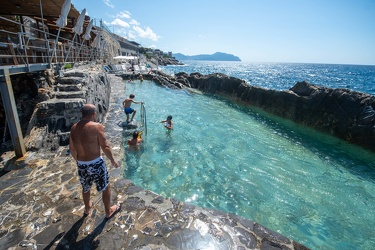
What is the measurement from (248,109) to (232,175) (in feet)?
50.3

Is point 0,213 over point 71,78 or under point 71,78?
under

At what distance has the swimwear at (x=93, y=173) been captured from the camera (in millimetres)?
3500

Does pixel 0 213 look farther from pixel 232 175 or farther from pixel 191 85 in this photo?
pixel 191 85

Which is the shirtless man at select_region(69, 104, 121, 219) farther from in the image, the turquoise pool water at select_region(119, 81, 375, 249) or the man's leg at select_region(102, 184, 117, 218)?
the turquoise pool water at select_region(119, 81, 375, 249)

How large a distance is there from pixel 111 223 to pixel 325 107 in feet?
60.4

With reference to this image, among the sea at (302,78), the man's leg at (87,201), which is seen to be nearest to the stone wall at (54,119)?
the man's leg at (87,201)

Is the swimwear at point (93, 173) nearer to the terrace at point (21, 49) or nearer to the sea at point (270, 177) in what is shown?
the sea at point (270, 177)

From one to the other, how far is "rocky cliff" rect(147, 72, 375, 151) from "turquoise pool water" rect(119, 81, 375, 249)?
1418 mm

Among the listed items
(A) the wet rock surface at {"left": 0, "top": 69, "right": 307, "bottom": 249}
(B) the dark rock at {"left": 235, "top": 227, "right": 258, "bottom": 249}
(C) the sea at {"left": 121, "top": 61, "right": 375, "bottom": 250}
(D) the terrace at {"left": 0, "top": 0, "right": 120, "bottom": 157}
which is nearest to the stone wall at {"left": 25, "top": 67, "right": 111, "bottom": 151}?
(D) the terrace at {"left": 0, "top": 0, "right": 120, "bottom": 157}

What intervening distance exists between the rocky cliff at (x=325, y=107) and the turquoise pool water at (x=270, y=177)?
4.65 feet

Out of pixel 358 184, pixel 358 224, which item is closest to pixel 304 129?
pixel 358 184

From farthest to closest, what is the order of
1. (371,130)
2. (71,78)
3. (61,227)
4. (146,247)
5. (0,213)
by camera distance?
(371,130)
(71,78)
(0,213)
(61,227)
(146,247)

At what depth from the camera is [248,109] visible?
22.4 meters

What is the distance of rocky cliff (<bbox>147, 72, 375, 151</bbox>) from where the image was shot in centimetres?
1385
